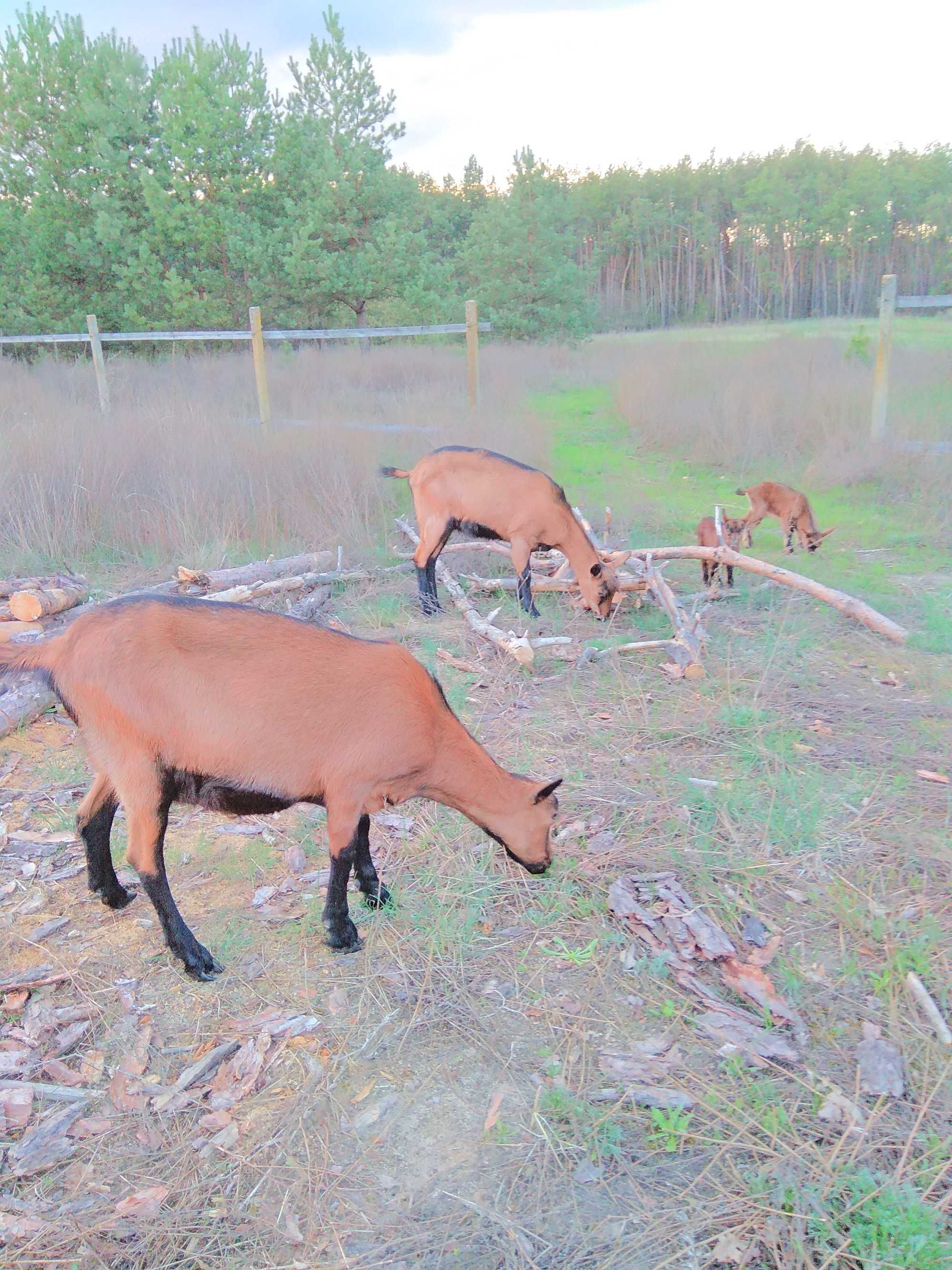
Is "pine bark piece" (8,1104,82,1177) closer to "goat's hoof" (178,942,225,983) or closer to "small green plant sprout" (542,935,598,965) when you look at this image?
"goat's hoof" (178,942,225,983)

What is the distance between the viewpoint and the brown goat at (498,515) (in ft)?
23.2

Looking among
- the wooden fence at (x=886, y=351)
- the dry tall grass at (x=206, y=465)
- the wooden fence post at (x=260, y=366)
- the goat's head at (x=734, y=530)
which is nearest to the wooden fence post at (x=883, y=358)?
the wooden fence at (x=886, y=351)

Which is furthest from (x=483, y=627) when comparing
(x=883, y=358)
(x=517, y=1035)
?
(x=883, y=358)

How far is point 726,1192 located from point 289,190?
79.6 feet

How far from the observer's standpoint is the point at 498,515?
732 centimetres

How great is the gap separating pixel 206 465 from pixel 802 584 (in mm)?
6183

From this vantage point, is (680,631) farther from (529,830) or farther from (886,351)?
(886,351)

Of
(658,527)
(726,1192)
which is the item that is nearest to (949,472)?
(658,527)

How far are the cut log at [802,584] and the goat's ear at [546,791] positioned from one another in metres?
3.69

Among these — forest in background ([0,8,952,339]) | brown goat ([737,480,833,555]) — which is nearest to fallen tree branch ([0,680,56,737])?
brown goat ([737,480,833,555])

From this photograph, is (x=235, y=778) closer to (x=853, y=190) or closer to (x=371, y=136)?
(x=371, y=136)

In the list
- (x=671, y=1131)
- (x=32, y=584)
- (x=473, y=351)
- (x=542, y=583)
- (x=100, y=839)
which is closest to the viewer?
(x=671, y=1131)

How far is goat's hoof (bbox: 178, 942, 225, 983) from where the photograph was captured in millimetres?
3217

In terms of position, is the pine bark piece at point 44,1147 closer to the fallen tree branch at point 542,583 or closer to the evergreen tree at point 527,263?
the fallen tree branch at point 542,583
